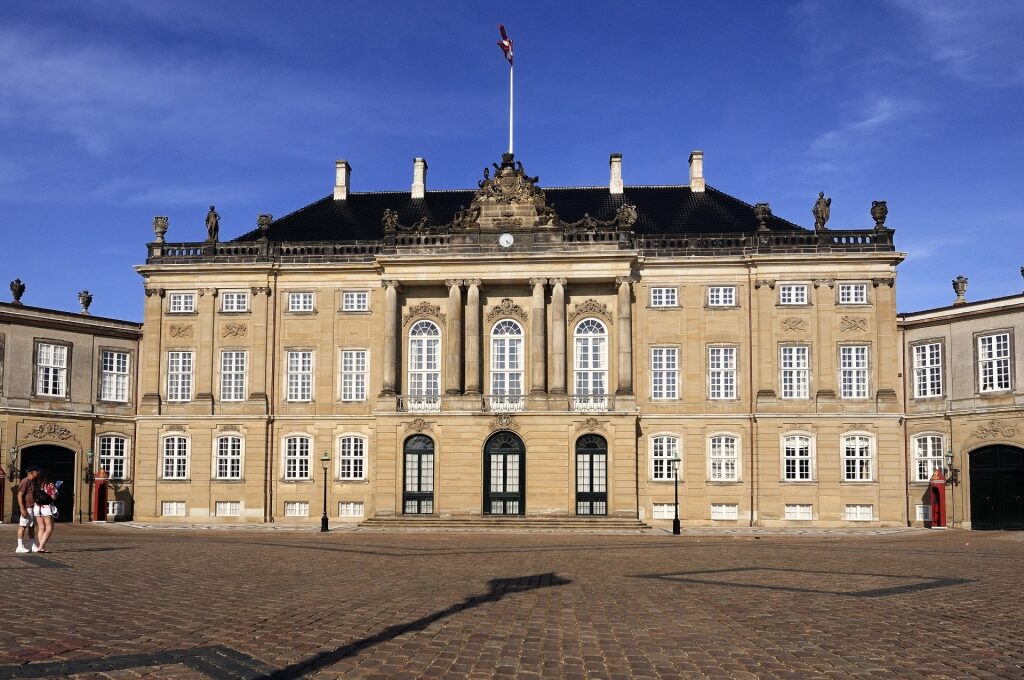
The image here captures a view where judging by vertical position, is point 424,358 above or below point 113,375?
above

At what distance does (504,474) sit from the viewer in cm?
4588

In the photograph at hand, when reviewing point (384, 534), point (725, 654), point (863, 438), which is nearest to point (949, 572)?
point (725, 654)

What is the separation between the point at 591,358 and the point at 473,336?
570cm

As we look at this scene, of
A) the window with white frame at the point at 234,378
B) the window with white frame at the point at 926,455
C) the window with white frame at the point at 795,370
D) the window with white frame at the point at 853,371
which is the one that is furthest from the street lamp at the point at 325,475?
the window with white frame at the point at 926,455

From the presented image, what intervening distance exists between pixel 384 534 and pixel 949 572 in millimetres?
22192

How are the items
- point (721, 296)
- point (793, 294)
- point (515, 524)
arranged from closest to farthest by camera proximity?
point (515, 524) → point (793, 294) → point (721, 296)

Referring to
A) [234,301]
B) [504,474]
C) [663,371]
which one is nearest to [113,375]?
[234,301]

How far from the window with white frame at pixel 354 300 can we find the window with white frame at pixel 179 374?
7922 millimetres

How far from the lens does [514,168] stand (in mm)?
48094

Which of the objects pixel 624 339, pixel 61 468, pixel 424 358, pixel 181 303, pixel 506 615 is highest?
pixel 181 303

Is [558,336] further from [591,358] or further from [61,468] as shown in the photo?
[61,468]

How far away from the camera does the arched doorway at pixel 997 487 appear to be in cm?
4278

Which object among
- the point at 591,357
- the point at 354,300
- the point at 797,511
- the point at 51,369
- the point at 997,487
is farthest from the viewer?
the point at 354,300

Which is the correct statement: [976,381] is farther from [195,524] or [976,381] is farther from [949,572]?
[195,524]
